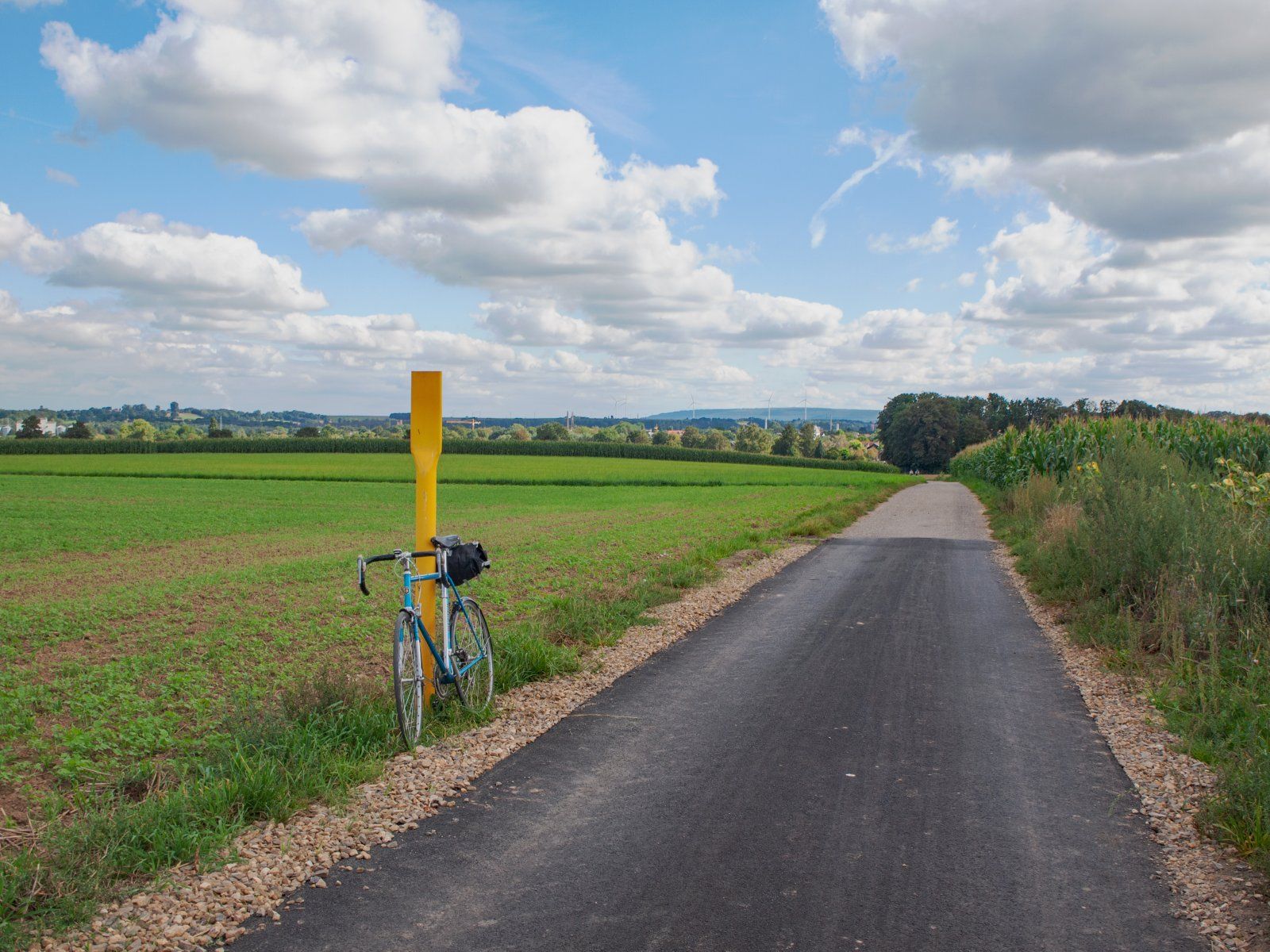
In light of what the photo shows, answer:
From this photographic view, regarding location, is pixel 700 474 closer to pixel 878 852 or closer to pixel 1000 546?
pixel 1000 546

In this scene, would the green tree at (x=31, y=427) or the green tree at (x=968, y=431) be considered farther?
the green tree at (x=968, y=431)

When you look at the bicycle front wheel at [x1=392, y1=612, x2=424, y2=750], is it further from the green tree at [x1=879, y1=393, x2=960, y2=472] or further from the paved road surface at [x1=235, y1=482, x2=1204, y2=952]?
the green tree at [x1=879, y1=393, x2=960, y2=472]

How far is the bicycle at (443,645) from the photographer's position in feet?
19.8

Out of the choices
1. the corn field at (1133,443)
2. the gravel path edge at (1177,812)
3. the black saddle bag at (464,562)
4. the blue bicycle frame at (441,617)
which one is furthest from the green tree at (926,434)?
the blue bicycle frame at (441,617)

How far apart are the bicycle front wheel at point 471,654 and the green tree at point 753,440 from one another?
12445 centimetres

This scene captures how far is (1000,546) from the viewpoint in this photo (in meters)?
19.4

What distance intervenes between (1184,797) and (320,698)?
5515 millimetres

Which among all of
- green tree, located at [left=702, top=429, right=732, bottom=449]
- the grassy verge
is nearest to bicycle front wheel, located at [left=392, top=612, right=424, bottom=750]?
the grassy verge

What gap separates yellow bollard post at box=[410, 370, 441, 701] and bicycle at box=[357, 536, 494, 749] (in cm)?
10

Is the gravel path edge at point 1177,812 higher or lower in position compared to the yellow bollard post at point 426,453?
lower

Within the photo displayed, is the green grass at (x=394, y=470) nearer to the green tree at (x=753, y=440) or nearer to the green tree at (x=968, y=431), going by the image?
the green tree at (x=753, y=440)

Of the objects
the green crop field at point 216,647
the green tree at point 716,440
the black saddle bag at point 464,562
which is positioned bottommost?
the green crop field at point 216,647

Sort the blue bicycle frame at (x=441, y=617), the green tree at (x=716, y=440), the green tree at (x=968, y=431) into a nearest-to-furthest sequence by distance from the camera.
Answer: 1. the blue bicycle frame at (x=441, y=617)
2. the green tree at (x=968, y=431)
3. the green tree at (x=716, y=440)

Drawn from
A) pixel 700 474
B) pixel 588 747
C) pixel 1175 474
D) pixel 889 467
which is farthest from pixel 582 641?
pixel 889 467
